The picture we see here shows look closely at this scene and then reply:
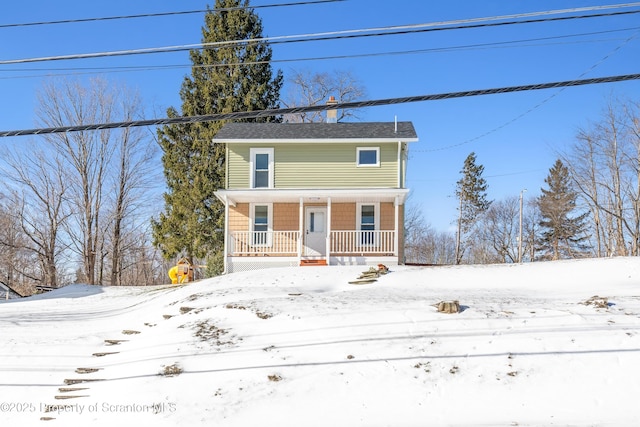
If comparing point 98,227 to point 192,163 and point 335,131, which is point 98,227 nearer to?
point 192,163

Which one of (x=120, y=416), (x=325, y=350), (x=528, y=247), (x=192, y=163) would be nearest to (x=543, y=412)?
(x=325, y=350)

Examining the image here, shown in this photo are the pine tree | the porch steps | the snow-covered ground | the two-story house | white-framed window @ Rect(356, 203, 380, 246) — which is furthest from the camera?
the pine tree

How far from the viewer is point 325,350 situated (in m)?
9.15

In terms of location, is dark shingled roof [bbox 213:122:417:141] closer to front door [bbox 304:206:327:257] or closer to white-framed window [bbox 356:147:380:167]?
white-framed window [bbox 356:147:380:167]

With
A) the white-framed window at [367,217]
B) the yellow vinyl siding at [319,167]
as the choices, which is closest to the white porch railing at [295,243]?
→ the white-framed window at [367,217]

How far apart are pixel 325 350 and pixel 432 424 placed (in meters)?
2.55

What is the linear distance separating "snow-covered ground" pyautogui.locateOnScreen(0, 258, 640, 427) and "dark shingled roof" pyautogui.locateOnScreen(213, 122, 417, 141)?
852 cm

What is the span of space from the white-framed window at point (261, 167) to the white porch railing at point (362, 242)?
342 centimetres

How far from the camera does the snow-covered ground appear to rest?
7.46 m

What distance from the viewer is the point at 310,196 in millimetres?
19625

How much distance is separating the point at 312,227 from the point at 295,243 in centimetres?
101

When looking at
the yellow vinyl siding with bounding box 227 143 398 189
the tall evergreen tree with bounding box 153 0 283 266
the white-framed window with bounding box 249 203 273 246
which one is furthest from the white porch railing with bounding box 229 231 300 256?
the tall evergreen tree with bounding box 153 0 283 266

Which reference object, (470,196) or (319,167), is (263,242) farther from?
(470,196)

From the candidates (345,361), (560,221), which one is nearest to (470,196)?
(560,221)
